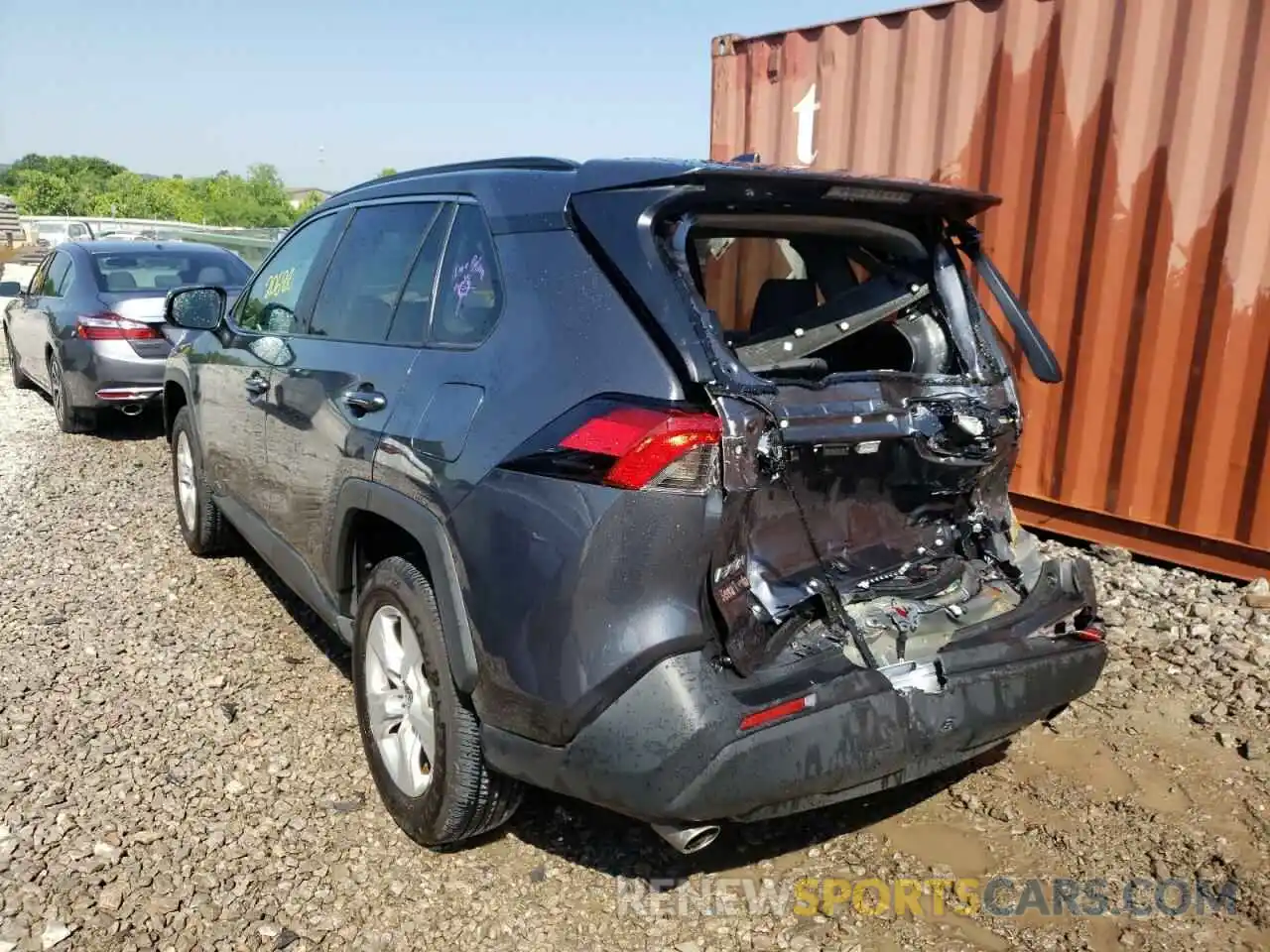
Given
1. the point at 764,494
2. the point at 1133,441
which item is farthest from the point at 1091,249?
the point at 764,494

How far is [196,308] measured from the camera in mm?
4539

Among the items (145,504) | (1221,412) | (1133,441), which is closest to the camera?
(1221,412)

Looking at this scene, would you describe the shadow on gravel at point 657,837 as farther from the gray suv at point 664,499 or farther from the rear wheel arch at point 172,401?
the rear wheel arch at point 172,401

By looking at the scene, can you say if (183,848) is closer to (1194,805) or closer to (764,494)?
(764,494)

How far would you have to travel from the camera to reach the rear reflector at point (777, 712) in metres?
2.15

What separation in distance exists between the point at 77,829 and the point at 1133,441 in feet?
15.9

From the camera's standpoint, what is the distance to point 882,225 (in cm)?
300

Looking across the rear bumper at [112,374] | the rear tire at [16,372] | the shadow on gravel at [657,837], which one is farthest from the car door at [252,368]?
the rear tire at [16,372]

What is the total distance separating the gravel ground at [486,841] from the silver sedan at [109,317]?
12.7 feet

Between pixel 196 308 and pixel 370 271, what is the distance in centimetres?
163

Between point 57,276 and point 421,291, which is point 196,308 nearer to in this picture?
point 421,291

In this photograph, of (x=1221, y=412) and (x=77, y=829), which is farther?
(x=1221, y=412)

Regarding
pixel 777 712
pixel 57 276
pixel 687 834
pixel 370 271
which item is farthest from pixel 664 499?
pixel 57 276

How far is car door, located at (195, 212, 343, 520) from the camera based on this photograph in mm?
3814
